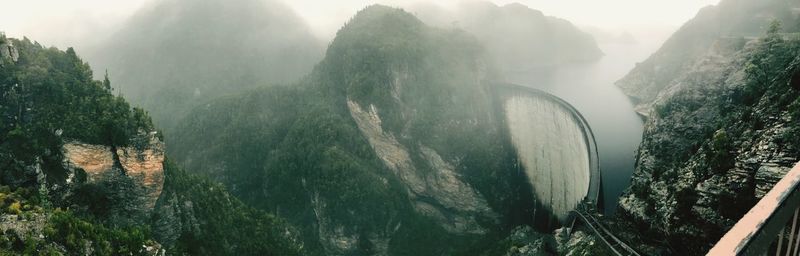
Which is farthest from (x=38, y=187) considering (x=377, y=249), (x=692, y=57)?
(x=692, y=57)

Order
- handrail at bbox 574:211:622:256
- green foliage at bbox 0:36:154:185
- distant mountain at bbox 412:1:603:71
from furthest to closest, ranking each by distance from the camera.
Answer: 1. distant mountain at bbox 412:1:603:71
2. green foliage at bbox 0:36:154:185
3. handrail at bbox 574:211:622:256

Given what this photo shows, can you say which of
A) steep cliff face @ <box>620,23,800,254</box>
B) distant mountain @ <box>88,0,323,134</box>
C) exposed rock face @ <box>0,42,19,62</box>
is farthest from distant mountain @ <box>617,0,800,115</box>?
distant mountain @ <box>88,0,323,134</box>

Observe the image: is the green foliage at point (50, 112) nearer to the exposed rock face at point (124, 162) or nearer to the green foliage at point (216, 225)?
the exposed rock face at point (124, 162)

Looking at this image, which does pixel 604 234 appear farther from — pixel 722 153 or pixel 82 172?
pixel 82 172

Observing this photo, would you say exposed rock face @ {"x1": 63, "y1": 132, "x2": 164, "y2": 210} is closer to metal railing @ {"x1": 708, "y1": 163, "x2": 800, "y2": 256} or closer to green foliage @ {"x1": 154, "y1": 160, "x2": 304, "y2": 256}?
green foliage @ {"x1": 154, "y1": 160, "x2": 304, "y2": 256}

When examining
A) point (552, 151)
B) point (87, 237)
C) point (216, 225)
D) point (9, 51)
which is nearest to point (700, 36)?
point (552, 151)

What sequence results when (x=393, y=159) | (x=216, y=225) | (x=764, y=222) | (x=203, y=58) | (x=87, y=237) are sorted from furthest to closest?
(x=203, y=58), (x=393, y=159), (x=216, y=225), (x=87, y=237), (x=764, y=222)

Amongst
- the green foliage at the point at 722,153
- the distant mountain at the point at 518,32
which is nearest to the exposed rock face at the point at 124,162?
the green foliage at the point at 722,153
